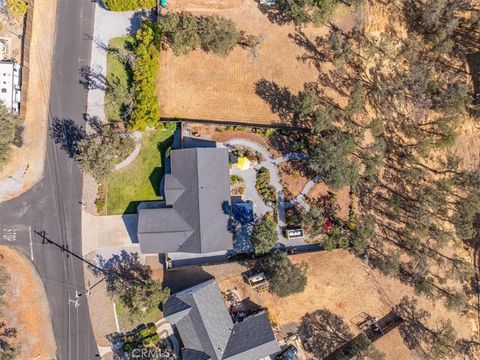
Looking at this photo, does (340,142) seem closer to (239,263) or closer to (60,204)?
(239,263)

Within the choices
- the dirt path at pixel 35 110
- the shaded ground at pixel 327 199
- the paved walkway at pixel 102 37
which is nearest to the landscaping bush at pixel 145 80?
the paved walkway at pixel 102 37

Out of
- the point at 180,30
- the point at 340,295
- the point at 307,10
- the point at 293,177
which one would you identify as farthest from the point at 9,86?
the point at 340,295

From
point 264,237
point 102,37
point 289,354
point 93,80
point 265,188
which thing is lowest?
point 289,354

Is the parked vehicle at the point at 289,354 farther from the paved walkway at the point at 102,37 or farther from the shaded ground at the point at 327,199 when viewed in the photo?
the paved walkway at the point at 102,37

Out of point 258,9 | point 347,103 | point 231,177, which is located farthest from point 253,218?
point 258,9

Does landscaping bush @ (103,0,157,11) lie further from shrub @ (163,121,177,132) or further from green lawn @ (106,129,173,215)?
green lawn @ (106,129,173,215)

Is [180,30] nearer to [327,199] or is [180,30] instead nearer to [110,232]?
[110,232]
